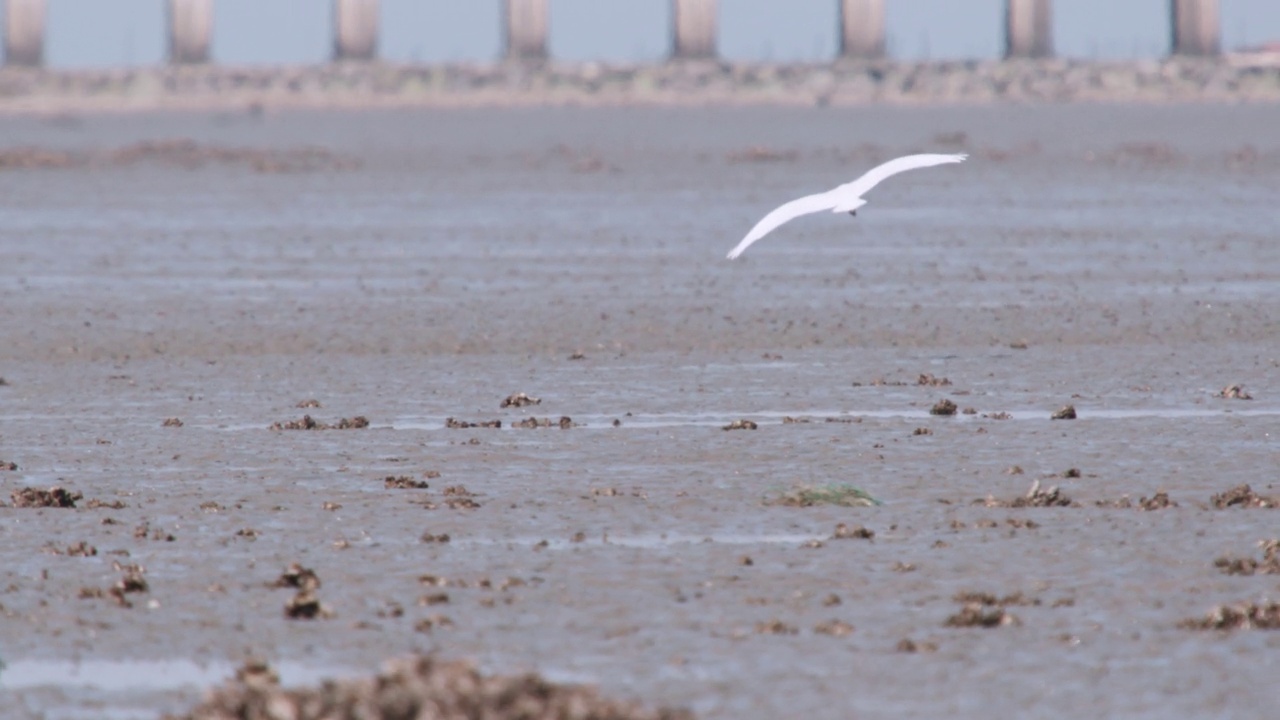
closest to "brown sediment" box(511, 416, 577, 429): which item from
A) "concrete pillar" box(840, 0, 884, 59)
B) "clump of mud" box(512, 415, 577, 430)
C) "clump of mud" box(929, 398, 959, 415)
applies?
"clump of mud" box(512, 415, 577, 430)

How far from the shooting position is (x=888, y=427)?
12531 mm

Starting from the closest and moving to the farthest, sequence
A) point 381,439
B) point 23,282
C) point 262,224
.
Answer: point 381,439 → point 23,282 → point 262,224

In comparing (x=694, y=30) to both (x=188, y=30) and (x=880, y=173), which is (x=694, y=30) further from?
(x=880, y=173)

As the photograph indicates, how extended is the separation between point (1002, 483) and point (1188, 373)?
15.1ft

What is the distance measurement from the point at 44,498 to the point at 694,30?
4249 centimetres

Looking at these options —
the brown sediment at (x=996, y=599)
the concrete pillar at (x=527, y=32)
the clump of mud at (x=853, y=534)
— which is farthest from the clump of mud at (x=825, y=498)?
the concrete pillar at (x=527, y=32)

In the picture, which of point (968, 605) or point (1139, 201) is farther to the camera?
point (1139, 201)

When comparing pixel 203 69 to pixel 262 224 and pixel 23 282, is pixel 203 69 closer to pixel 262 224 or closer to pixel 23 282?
pixel 262 224

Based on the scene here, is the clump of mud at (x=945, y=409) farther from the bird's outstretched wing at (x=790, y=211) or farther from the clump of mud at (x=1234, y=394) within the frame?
the clump of mud at (x=1234, y=394)

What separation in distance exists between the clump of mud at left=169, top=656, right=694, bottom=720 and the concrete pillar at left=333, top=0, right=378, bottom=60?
47.4 metres

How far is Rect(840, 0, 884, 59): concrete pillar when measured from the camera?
51.6 metres

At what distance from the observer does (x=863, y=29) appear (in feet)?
170

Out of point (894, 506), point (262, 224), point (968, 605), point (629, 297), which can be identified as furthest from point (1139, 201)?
point (968, 605)

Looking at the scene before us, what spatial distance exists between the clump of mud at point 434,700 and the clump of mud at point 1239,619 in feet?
7.92
